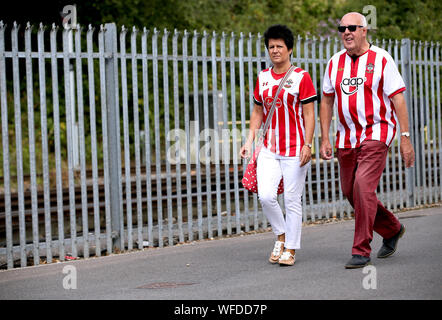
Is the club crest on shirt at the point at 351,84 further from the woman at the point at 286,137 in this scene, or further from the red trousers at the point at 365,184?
the red trousers at the point at 365,184

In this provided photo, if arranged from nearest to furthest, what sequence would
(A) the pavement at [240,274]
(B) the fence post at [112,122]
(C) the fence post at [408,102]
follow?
(A) the pavement at [240,274], (B) the fence post at [112,122], (C) the fence post at [408,102]

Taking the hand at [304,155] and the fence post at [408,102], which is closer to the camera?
the hand at [304,155]

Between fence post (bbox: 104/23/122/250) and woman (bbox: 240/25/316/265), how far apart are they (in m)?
1.97

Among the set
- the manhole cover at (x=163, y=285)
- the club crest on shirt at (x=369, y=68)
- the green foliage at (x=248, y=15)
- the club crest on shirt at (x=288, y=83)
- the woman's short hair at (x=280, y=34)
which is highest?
the green foliage at (x=248, y=15)

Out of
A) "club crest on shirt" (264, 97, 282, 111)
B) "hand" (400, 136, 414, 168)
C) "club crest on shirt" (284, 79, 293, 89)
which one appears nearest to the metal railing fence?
"club crest on shirt" (264, 97, 282, 111)

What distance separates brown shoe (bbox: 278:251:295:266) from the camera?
671cm

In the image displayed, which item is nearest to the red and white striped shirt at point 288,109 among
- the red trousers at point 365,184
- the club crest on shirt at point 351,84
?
the club crest on shirt at point 351,84

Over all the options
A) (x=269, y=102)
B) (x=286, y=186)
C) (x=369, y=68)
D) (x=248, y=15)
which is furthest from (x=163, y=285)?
(x=248, y=15)

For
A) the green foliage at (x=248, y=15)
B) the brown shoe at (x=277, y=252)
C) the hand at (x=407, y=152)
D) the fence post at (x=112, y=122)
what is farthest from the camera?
the green foliage at (x=248, y=15)

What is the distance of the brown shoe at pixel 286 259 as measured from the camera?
22.0 feet

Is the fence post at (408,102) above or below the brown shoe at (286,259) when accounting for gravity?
above

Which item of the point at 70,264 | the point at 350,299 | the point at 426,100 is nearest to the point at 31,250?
the point at 70,264

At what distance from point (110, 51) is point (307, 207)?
133 inches
